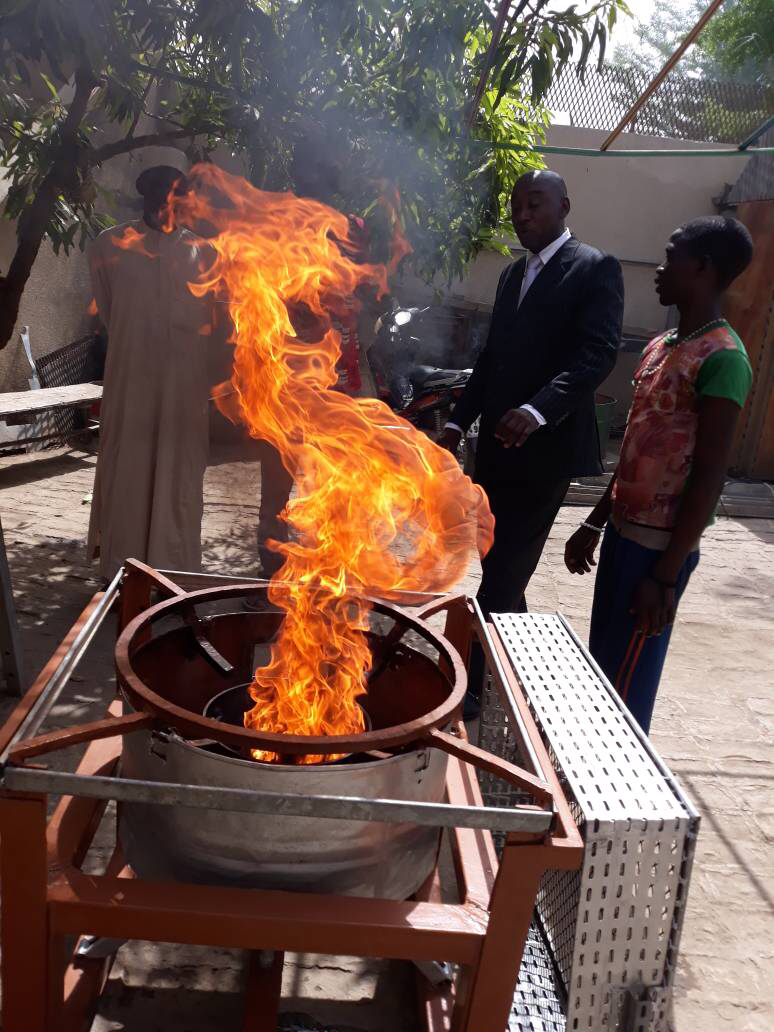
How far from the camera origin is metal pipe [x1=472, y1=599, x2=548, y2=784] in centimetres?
170

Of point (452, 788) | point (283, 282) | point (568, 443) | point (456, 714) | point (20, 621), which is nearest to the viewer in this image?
point (456, 714)

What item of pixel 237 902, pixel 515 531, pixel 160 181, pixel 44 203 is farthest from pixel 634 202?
pixel 237 902

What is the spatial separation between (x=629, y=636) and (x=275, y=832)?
4.87 feet

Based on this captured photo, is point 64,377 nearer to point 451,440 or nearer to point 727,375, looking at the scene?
point 451,440

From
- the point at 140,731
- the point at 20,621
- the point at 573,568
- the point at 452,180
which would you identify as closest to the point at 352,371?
the point at 452,180

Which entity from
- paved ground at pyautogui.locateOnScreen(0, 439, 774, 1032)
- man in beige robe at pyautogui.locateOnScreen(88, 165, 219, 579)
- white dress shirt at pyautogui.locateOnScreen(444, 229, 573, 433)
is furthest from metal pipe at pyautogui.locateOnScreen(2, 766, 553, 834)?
man in beige robe at pyautogui.locateOnScreen(88, 165, 219, 579)

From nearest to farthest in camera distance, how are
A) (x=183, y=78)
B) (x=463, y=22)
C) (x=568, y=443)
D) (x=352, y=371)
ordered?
(x=463, y=22) < (x=568, y=443) < (x=183, y=78) < (x=352, y=371)

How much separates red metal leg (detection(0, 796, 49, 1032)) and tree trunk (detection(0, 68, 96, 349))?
2808 millimetres

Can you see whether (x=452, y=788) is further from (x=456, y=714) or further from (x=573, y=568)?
(x=573, y=568)

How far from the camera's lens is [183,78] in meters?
3.79

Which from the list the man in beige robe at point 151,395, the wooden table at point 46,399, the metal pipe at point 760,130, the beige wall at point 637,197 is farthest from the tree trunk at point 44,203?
the beige wall at point 637,197

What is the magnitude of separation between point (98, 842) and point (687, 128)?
6048 mm

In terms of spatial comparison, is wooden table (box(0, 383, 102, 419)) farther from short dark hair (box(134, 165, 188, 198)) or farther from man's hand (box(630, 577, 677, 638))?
man's hand (box(630, 577, 677, 638))

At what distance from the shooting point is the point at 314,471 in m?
2.47
